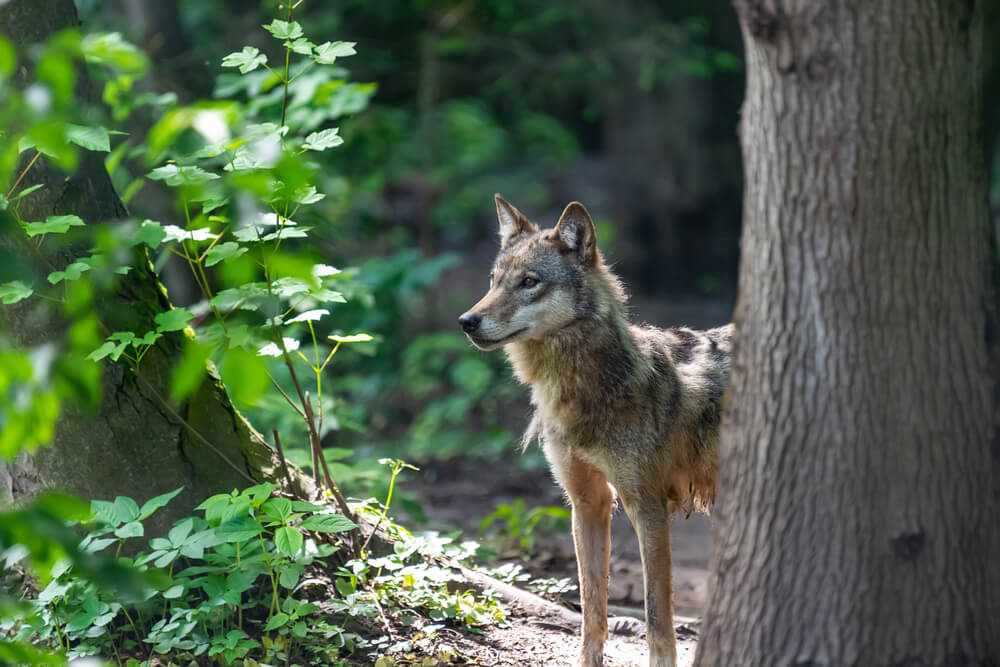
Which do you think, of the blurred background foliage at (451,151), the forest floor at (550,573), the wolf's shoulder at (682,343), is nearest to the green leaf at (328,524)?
the forest floor at (550,573)

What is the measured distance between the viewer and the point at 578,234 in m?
4.56

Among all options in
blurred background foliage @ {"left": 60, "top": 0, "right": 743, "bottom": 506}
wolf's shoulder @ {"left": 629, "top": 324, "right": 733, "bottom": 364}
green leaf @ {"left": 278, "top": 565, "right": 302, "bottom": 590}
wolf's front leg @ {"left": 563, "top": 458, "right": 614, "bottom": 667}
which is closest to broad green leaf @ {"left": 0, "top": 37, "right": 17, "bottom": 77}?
green leaf @ {"left": 278, "top": 565, "right": 302, "bottom": 590}

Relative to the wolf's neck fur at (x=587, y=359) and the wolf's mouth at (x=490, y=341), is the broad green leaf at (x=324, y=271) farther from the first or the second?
the wolf's neck fur at (x=587, y=359)

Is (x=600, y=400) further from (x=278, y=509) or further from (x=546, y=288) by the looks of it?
(x=278, y=509)

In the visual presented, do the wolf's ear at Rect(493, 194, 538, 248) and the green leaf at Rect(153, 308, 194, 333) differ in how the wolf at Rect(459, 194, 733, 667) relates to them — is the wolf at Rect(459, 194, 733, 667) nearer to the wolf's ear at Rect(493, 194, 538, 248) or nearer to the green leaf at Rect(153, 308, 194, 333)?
the wolf's ear at Rect(493, 194, 538, 248)

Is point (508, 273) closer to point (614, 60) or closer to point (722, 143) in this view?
point (614, 60)

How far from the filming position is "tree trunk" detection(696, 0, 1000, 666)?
273 centimetres

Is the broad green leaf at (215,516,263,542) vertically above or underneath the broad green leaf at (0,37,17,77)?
underneath

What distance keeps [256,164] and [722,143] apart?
11.2 meters

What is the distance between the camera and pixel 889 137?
8.93 ft

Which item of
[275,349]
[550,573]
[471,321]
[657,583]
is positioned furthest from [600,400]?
[550,573]

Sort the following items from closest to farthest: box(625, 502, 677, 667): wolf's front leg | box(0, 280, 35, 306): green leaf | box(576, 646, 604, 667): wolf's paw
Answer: box(0, 280, 35, 306): green leaf → box(625, 502, 677, 667): wolf's front leg → box(576, 646, 604, 667): wolf's paw

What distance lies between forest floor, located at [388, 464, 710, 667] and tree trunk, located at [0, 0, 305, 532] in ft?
4.81

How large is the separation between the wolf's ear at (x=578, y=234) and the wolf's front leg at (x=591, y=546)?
3.47 feet
